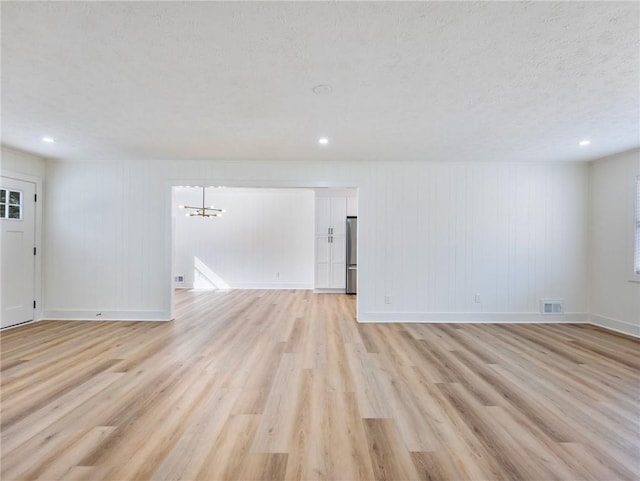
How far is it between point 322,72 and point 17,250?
5.12m

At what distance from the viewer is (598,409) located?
84.8 inches

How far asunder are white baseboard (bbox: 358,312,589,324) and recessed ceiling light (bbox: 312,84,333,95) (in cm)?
333

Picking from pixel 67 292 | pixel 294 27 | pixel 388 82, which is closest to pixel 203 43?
pixel 294 27

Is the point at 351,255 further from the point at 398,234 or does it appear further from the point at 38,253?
the point at 38,253

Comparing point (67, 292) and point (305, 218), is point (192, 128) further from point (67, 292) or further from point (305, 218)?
point (305, 218)

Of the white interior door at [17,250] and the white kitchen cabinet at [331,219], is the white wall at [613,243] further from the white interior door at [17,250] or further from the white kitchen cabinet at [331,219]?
the white interior door at [17,250]

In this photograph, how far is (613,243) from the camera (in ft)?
13.9

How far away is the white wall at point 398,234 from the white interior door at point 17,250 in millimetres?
241

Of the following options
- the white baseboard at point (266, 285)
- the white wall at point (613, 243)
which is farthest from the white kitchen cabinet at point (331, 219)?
the white wall at point (613, 243)

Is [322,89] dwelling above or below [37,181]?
above

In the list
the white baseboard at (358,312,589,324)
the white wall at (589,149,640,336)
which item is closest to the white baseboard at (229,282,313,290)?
the white baseboard at (358,312,589,324)

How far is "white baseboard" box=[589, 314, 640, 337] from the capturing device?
3.91 metres

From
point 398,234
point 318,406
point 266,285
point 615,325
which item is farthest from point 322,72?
point 266,285

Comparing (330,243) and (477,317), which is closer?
(477,317)
